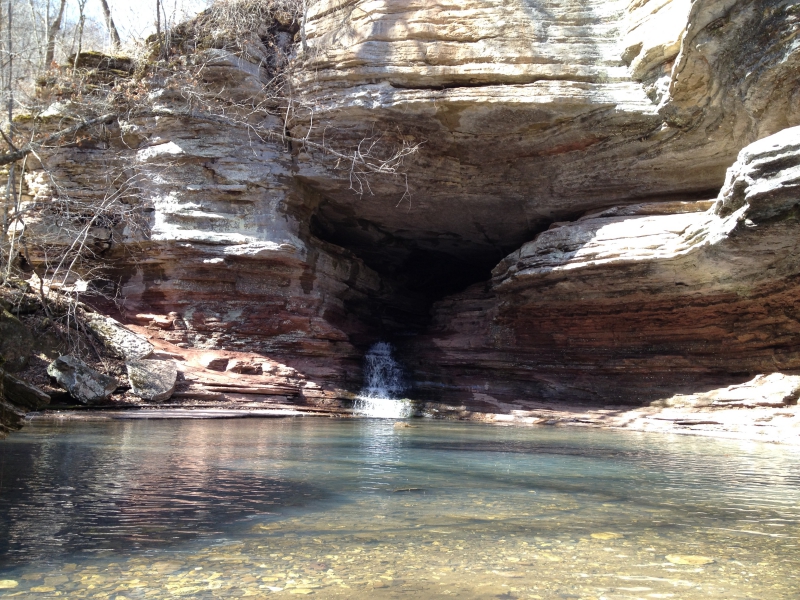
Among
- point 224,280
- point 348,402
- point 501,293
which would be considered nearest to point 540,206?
point 501,293

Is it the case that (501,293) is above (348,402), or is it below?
above

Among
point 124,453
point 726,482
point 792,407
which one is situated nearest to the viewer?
point 726,482

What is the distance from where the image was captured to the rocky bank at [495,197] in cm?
1162

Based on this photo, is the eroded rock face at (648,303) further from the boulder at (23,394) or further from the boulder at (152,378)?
the boulder at (23,394)

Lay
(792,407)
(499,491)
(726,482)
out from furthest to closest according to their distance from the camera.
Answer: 1. (792,407)
2. (726,482)
3. (499,491)

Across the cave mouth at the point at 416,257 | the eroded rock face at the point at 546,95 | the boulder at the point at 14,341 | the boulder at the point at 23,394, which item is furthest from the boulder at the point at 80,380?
the cave mouth at the point at 416,257

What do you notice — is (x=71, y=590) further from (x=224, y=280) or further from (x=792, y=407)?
(x=224, y=280)

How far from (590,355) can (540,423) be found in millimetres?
2527

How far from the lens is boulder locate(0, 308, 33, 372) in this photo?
408 inches

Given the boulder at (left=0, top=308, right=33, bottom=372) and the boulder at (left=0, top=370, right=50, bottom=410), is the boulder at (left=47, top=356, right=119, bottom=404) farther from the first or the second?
the boulder at (left=0, top=370, right=50, bottom=410)

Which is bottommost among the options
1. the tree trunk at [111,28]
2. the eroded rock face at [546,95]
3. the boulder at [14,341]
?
the boulder at [14,341]

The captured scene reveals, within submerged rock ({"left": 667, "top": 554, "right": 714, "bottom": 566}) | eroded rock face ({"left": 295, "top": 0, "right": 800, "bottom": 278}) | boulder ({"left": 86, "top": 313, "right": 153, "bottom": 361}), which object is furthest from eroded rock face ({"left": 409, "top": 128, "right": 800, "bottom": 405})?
submerged rock ({"left": 667, "top": 554, "right": 714, "bottom": 566})

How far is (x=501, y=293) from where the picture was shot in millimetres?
15648

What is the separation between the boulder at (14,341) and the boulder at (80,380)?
52cm
